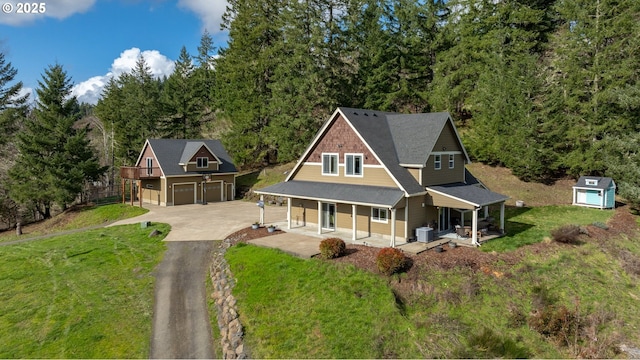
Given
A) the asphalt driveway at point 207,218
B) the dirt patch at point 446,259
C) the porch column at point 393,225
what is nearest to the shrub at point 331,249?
the dirt patch at point 446,259

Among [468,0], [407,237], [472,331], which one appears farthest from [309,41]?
[472,331]

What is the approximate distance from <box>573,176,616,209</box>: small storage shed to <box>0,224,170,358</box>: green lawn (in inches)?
1260

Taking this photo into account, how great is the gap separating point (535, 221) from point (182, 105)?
4577cm

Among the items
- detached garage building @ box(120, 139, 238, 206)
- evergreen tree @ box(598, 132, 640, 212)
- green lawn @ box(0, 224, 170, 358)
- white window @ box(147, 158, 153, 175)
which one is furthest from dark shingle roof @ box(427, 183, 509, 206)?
white window @ box(147, 158, 153, 175)

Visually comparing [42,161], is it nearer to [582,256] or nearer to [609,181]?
[582,256]

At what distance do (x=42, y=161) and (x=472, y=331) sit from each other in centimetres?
4150

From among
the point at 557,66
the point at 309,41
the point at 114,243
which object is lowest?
the point at 114,243

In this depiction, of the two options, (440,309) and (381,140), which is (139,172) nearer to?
(381,140)

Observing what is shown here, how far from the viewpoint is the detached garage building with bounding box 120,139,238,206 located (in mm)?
38438

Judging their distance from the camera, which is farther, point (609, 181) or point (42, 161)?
point (42, 161)

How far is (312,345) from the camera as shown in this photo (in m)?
13.2

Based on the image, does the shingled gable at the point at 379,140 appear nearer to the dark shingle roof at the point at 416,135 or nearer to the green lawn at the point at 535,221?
the dark shingle roof at the point at 416,135

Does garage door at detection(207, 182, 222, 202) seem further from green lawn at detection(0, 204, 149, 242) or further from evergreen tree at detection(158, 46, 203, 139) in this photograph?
evergreen tree at detection(158, 46, 203, 139)

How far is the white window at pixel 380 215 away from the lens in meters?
21.7
